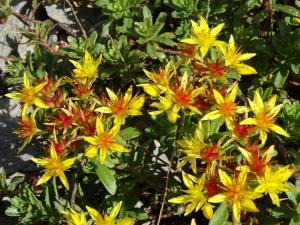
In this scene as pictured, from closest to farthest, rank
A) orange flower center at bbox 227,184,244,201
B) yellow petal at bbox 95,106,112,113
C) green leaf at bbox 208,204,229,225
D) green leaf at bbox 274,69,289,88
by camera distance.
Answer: orange flower center at bbox 227,184,244,201 < green leaf at bbox 208,204,229,225 < yellow petal at bbox 95,106,112,113 < green leaf at bbox 274,69,289,88

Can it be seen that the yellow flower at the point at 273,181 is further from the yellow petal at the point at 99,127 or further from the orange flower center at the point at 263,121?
the yellow petal at the point at 99,127

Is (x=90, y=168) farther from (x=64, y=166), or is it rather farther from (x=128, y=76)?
(x=128, y=76)

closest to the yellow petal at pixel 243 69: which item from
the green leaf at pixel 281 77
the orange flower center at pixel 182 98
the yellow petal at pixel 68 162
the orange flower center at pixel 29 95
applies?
the orange flower center at pixel 182 98

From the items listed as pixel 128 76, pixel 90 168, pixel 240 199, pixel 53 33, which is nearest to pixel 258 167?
pixel 240 199

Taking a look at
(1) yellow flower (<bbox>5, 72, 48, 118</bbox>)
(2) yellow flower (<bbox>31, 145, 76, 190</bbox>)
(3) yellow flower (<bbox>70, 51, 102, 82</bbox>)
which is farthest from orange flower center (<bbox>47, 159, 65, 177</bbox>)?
(3) yellow flower (<bbox>70, 51, 102, 82</bbox>)

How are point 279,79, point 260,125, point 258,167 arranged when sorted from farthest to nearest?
point 279,79 → point 260,125 → point 258,167

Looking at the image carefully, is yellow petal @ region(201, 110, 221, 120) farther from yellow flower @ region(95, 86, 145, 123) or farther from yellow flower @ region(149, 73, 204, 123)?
yellow flower @ region(95, 86, 145, 123)
